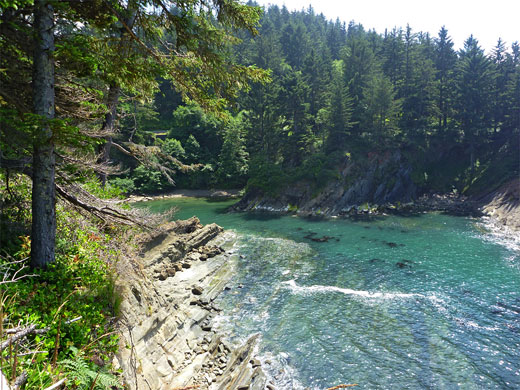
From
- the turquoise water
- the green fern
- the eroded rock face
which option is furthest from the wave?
the green fern

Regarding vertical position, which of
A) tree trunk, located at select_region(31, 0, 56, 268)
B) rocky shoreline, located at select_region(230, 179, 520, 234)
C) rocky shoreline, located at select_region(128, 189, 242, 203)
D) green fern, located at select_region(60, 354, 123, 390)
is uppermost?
tree trunk, located at select_region(31, 0, 56, 268)

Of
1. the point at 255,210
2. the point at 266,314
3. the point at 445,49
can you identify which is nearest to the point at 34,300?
the point at 266,314

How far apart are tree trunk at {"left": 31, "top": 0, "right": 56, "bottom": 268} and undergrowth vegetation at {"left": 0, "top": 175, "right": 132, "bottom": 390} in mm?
676

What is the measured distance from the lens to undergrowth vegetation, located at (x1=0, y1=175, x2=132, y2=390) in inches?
196

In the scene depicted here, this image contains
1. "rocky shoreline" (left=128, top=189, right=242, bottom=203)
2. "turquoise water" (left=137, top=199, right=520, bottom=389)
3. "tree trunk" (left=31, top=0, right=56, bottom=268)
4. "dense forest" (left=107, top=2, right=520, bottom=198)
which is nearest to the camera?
"tree trunk" (left=31, top=0, right=56, bottom=268)

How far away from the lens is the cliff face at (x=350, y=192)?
149 ft

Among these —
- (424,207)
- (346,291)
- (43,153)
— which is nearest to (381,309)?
(346,291)

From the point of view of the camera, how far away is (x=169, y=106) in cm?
7725

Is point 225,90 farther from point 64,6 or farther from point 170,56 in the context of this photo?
point 64,6

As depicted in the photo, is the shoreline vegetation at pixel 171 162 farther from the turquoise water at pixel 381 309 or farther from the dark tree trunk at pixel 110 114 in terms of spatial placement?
the turquoise water at pixel 381 309

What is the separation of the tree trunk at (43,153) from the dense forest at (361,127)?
136ft

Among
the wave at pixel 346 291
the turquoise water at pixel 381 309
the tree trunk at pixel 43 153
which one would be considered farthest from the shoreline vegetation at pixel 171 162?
the wave at pixel 346 291

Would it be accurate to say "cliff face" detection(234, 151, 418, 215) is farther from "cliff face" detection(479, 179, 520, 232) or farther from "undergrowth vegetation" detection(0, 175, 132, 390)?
"undergrowth vegetation" detection(0, 175, 132, 390)

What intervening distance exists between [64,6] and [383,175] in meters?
49.6
